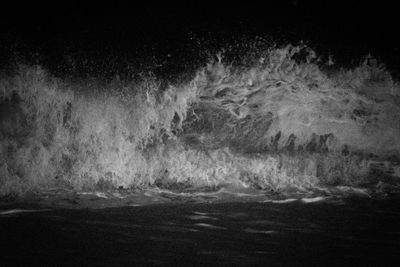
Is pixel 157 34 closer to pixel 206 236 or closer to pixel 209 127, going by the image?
pixel 209 127

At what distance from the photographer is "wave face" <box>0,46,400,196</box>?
7207 mm

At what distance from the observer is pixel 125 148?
7.76 meters

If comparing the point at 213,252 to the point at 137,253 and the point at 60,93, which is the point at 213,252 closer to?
the point at 137,253

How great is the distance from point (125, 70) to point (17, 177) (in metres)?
3.11

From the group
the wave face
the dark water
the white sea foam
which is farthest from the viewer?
the wave face

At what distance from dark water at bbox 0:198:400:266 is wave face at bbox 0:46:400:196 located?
5.31 feet

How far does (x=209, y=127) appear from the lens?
8789 millimetres

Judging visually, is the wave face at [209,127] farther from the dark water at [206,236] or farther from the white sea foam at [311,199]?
the dark water at [206,236]

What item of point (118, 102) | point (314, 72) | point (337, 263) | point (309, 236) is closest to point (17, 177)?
point (118, 102)

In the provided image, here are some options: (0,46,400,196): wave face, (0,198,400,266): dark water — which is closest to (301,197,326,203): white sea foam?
(0,198,400,266): dark water

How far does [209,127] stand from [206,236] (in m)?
4.80

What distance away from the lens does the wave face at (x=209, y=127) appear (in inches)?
284

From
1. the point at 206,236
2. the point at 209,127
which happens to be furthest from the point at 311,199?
the point at 209,127

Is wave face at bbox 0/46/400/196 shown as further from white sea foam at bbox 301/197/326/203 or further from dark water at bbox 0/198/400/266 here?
dark water at bbox 0/198/400/266
